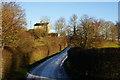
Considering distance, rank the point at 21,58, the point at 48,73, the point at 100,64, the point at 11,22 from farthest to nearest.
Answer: the point at 11,22 < the point at 21,58 < the point at 48,73 < the point at 100,64

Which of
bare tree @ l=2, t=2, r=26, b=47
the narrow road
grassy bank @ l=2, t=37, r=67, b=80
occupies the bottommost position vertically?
the narrow road

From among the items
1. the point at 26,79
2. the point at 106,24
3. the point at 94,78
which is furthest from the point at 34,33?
the point at 94,78

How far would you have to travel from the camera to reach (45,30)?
217ft

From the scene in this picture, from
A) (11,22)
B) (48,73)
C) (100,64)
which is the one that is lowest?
(48,73)

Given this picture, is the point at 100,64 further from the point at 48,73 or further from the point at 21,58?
the point at 21,58

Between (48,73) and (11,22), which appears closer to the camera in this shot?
(48,73)

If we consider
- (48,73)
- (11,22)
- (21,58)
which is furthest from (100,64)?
(11,22)

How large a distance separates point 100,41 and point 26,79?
14157 mm

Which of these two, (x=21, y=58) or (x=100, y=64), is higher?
(x=100, y=64)

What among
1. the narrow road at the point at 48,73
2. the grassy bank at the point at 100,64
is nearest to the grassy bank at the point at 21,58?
the narrow road at the point at 48,73

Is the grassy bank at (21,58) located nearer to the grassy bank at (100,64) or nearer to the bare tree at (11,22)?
the bare tree at (11,22)

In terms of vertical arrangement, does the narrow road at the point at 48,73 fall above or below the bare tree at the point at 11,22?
below

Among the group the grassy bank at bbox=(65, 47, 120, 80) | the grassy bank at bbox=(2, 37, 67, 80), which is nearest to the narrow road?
the grassy bank at bbox=(2, 37, 67, 80)

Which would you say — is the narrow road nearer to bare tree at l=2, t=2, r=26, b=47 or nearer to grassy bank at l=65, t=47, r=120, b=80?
grassy bank at l=65, t=47, r=120, b=80
